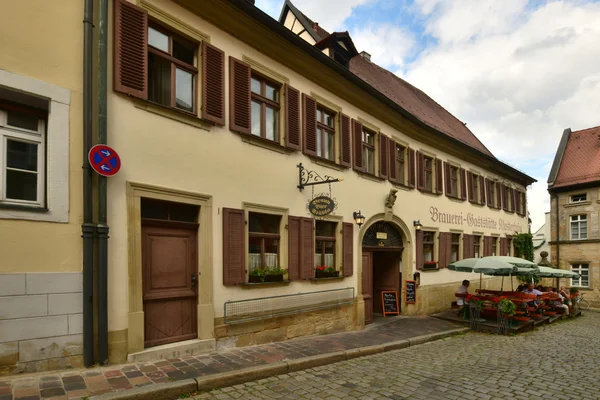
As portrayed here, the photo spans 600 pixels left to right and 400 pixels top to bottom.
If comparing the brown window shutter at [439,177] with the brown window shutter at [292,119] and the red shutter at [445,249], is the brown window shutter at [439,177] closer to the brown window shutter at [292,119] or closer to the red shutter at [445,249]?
the red shutter at [445,249]

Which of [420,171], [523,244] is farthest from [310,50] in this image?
[523,244]

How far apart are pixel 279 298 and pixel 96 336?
375 centimetres

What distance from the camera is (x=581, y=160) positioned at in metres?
28.0

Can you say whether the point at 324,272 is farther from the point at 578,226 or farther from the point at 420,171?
the point at 578,226

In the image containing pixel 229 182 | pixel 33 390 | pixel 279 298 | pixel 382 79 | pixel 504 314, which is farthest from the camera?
pixel 382 79

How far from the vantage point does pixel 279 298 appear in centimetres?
868

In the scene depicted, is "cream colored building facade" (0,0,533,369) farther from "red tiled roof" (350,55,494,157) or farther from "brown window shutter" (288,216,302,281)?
"red tiled roof" (350,55,494,157)

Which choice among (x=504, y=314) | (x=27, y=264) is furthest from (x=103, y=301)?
(x=504, y=314)

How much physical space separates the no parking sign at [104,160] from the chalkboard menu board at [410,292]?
10.6 meters

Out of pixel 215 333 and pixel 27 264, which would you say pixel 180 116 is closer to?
pixel 27 264

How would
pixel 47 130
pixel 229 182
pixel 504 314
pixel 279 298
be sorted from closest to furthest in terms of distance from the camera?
pixel 47 130 < pixel 229 182 < pixel 279 298 < pixel 504 314

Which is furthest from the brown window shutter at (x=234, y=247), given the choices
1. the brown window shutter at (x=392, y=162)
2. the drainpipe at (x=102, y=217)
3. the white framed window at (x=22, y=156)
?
the brown window shutter at (x=392, y=162)

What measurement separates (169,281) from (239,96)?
12.4 ft

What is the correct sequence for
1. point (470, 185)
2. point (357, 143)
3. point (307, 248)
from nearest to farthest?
point (307, 248) < point (357, 143) < point (470, 185)
